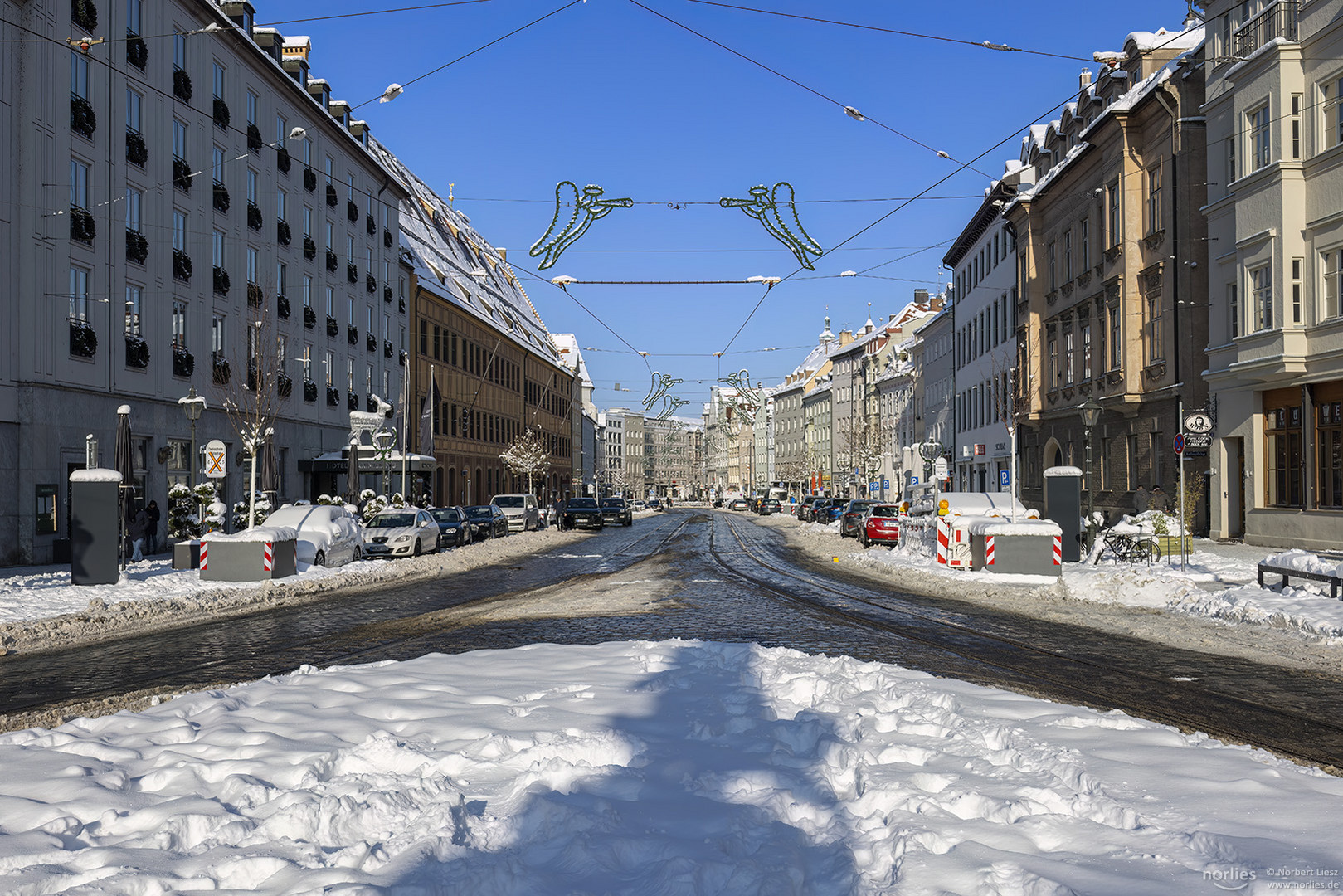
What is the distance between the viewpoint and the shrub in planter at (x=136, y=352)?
97.8 ft

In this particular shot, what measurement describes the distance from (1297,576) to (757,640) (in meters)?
9.43

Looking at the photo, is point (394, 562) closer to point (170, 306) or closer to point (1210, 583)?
point (170, 306)

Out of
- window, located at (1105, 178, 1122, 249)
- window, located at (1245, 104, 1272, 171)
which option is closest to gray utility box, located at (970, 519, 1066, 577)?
window, located at (1245, 104, 1272, 171)

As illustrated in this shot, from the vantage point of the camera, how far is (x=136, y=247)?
30203 mm

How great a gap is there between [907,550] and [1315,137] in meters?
13.8

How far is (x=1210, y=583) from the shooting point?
18641 mm

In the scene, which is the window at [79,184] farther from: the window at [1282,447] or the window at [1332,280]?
the window at [1282,447]

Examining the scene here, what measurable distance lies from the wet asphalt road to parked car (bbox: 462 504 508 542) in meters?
20.1

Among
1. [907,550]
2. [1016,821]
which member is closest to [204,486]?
[907,550]

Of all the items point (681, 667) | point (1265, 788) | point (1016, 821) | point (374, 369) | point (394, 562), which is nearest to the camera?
point (1016, 821)

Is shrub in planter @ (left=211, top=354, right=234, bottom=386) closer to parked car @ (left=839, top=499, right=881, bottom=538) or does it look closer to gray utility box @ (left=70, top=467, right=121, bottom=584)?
gray utility box @ (left=70, top=467, right=121, bottom=584)

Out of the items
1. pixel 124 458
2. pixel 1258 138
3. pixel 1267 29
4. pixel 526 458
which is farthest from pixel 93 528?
pixel 526 458

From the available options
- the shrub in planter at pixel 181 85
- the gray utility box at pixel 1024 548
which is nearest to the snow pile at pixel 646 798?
the gray utility box at pixel 1024 548

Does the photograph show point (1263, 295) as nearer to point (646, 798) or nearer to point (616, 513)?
point (646, 798)
